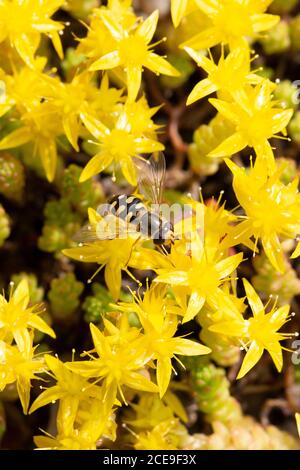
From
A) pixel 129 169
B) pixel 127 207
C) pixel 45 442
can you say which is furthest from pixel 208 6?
pixel 45 442

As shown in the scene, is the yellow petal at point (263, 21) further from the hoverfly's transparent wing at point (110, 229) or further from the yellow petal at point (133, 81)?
the hoverfly's transparent wing at point (110, 229)

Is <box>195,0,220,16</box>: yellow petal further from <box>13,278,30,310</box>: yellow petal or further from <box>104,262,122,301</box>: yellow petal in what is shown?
<box>13,278,30,310</box>: yellow petal

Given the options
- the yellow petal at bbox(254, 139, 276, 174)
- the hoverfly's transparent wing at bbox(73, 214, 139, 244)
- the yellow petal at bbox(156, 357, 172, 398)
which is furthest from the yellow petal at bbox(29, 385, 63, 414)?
the yellow petal at bbox(254, 139, 276, 174)

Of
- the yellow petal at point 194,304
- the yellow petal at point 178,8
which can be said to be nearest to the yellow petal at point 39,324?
the yellow petal at point 194,304

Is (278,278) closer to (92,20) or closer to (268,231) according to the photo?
(268,231)

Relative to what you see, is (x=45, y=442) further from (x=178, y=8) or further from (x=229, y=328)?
(x=178, y=8)

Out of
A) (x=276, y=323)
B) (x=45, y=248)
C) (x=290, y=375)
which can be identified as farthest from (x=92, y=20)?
(x=290, y=375)
